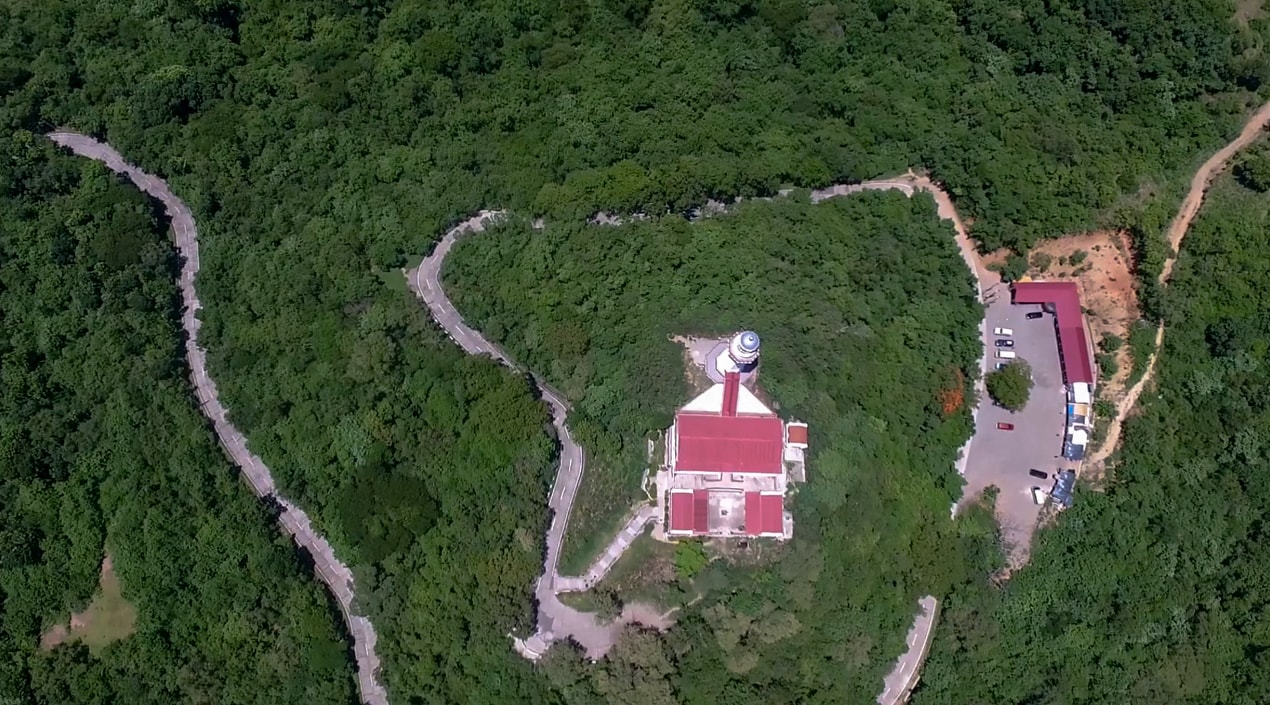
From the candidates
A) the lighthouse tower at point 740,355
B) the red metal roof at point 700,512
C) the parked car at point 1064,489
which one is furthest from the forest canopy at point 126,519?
the parked car at point 1064,489

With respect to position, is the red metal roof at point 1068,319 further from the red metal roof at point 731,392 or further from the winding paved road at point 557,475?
the winding paved road at point 557,475

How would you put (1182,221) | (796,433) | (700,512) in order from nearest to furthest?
(700,512)
(796,433)
(1182,221)

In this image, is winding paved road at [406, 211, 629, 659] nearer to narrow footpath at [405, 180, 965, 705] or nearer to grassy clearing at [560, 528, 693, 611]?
narrow footpath at [405, 180, 965, 705]

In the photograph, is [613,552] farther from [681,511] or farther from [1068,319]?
[1068,319]

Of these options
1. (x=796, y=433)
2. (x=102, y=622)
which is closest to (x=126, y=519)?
(x=102, y=622)

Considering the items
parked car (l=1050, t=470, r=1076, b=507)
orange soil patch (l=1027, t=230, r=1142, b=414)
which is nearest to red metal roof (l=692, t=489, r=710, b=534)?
parked car (l=1050, t=470, r=1076, b=507)

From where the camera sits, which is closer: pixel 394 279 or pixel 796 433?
pixel 796 433
